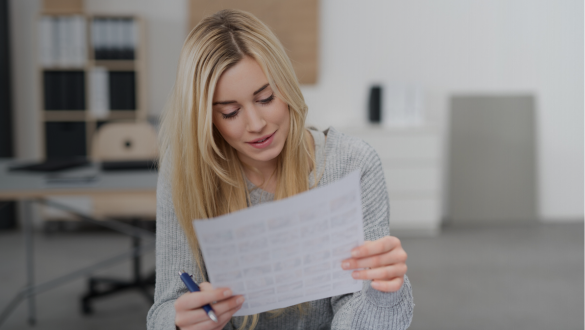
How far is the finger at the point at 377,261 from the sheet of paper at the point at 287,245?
14 millimetres

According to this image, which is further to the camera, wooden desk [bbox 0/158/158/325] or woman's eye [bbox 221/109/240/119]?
wooden desk [bbox 0/158/158/325]

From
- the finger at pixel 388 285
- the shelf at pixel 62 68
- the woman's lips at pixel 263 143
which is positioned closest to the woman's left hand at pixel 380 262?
the finger at pixel 388 285

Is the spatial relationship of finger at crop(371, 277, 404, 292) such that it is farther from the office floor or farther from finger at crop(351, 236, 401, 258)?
the office floor

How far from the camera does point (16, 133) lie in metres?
3.98

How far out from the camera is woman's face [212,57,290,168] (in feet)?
3.01

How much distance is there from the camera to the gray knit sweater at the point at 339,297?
933 millimetres

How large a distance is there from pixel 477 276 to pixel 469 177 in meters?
1.30

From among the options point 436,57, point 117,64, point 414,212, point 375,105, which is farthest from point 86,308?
point 436,57

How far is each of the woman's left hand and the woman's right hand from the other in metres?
0.19

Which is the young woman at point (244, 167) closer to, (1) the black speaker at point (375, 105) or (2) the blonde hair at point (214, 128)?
(2) the blonde hair at point (214, 128)

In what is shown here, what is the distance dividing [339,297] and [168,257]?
1.23 feet

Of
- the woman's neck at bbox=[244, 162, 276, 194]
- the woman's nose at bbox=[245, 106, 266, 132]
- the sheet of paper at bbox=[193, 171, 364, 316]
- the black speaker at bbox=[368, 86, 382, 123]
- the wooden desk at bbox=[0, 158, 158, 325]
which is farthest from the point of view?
the black speaker at bbox=[368, 86, 382, 123]

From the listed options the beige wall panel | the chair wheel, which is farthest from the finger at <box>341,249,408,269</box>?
the beige wall panel

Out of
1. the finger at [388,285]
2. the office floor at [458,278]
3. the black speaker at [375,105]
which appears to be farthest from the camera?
the black speaker at [375,105]
